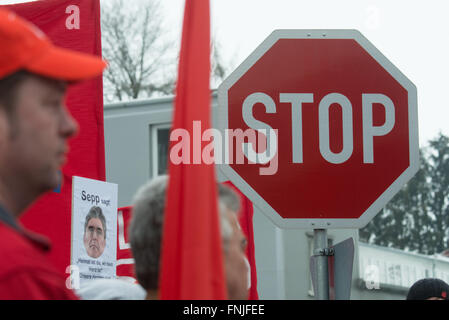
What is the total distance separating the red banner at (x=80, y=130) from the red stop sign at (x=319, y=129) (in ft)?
7.98

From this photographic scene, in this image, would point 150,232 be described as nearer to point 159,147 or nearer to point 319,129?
point 319,129

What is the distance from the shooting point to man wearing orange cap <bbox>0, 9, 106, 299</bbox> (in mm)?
1711

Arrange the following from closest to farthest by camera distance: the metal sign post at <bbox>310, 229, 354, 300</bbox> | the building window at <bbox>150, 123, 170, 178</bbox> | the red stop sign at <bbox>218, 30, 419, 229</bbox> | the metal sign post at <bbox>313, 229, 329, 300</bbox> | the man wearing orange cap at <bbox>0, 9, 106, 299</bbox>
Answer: the man wearing orange cap at <bbox>0, 9, 106, 299</bbox>, the metal sign post at <bbox>310, 229, 354, 300</bbox>, the metal sign post at <bbox>313, 229, 329, 300</bbox>, the red stop sign at <bbox>218, 30, 419, 229</bbox>, the building window at <bbox>150, 123, 170, 178</bbox>

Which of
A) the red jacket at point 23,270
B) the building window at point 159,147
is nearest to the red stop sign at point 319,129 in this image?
the red jacket at point 23,270

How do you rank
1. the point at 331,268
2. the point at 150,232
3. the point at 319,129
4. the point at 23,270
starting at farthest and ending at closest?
the point at 319,129 < the point at 331,268 < the point at 150,232 < the point at 23,270

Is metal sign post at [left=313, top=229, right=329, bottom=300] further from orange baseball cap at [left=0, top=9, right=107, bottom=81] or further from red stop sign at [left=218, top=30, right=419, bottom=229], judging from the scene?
orange baseball cap at [left=0, top=9, right=107, bottom=81]

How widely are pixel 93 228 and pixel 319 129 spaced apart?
2.82 meters

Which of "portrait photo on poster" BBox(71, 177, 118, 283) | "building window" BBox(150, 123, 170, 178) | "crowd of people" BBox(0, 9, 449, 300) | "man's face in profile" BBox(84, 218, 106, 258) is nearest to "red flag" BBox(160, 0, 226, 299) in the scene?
"crowd of people" BBox(0, 9, 449, 300)

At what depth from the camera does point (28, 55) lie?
5.70ft

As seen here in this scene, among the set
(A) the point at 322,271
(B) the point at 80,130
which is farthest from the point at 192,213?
(B) the point at 80,130

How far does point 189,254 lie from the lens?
1.90 metres

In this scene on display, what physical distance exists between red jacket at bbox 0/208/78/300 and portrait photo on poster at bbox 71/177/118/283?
165 inches

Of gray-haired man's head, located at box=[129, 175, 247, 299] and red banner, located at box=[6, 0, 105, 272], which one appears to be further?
red banner, located at box=[6, 0, 105, 272]
